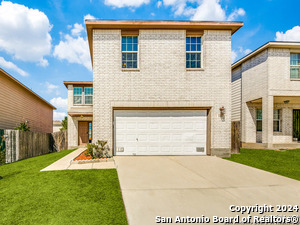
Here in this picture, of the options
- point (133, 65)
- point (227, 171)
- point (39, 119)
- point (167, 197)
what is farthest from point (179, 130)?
point (39, 119)

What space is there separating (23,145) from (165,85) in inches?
339

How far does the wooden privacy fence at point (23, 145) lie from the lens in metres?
8.05

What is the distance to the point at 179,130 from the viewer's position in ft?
26.7

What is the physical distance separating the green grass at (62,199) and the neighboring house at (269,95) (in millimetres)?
11512

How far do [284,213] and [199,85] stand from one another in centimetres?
609

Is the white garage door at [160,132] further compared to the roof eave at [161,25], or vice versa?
the white garage door at [160,132]

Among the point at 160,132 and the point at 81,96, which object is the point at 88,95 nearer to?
the point at 81,96

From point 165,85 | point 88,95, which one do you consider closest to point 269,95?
point 165,85

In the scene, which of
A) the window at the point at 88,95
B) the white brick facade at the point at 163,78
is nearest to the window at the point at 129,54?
the white brick facade at the point at 163,78

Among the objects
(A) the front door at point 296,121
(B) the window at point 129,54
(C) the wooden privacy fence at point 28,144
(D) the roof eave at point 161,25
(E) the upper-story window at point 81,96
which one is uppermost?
(D) the roof eave at point 161,25

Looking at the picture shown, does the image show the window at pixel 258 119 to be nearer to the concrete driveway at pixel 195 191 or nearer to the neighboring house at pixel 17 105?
the concrete driveway at pixel 195 191

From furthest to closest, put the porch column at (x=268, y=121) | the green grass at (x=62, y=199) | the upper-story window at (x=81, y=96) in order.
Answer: the upper-story window at (x=81, y=96) → the porch column at (x=268, y=121) → the green grass at (x=62, y=199)

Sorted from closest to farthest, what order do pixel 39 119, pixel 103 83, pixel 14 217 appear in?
pixel 14 217, pixel 103 83, pixel 39 119

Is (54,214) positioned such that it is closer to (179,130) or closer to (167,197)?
(167,197)
